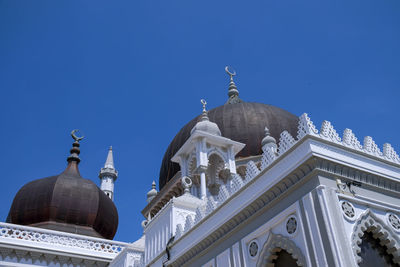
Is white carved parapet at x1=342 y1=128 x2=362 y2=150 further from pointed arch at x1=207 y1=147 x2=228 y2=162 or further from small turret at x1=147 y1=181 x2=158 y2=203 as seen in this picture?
small turret at x1=147 y1=181 x2=158 y2=203

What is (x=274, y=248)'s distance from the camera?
8.80 m

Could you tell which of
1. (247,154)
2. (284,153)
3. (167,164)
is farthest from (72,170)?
(284,153)

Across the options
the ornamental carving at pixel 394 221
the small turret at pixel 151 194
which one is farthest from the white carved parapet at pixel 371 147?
the small turret at pixel 151 194

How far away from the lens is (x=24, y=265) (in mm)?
18141

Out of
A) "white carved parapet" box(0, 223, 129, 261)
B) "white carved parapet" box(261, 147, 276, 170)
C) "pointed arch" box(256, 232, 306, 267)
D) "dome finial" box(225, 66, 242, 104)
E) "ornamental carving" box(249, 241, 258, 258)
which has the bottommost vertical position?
"pointed arch" box(256, 232, 306, 267)

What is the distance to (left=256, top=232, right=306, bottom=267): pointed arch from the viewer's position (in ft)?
27.1

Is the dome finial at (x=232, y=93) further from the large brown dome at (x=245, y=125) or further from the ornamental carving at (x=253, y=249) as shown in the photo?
the ornamental carving at (x=253, y=249)

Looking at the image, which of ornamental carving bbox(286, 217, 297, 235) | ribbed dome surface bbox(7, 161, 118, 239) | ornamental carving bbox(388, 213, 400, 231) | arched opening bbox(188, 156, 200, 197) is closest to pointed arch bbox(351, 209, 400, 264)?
ornamental carving bbox(388, 213, 400, 231)

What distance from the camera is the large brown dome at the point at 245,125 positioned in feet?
79.3

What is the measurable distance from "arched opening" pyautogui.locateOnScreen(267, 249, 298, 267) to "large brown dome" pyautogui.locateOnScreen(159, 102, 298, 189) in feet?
47.9

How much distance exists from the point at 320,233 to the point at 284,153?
71.3 inches

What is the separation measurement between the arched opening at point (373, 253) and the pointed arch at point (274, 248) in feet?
3.93

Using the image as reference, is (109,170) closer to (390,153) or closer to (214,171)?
(214,171)

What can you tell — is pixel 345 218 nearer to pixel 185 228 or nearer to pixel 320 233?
pixel 320 233
